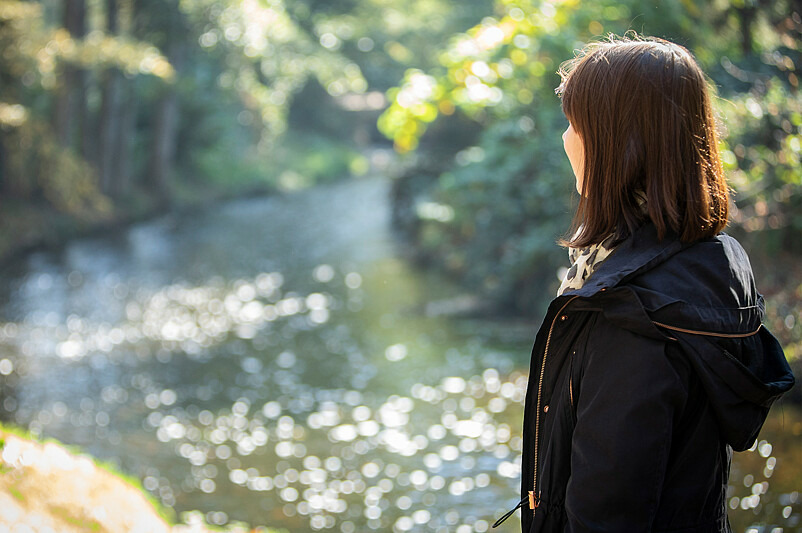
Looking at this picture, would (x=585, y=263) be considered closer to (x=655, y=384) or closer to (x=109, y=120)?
(x=655, y=384)

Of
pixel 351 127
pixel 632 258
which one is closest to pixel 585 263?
pixel 632 258

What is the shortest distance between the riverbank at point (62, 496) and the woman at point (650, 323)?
2534 mm

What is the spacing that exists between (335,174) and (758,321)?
29.1 meters

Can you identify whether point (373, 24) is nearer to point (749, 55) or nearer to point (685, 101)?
point (749, 55)

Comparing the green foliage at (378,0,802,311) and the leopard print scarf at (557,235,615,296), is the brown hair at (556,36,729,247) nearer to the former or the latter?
the leopard print scarf at (557,235,615,296)

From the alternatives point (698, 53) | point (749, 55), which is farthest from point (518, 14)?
point (749, 55)

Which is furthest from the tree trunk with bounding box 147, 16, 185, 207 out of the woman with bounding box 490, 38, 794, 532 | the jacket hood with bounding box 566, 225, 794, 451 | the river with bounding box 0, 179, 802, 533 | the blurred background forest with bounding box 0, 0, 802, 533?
the jacket hood with bounding box 566, 225, 794, 451

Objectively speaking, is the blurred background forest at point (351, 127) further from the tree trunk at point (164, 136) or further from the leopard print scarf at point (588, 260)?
the leopard print scarf at point (588, 260)

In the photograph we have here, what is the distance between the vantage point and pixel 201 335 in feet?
34.9

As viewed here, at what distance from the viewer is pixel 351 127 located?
118 ft

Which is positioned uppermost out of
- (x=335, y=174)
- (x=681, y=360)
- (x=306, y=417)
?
(x=681, y=360)

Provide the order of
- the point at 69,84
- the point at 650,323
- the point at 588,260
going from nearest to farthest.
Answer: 1. the point at 650,323
2. the point at 588,260
3. the point at 69,84

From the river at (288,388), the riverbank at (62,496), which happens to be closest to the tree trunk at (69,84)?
the river at (288,388)

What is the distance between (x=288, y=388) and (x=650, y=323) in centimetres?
738
